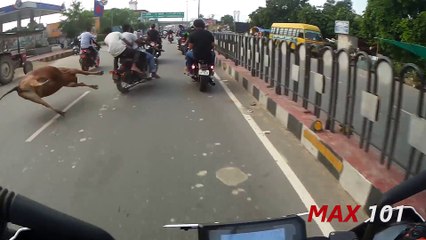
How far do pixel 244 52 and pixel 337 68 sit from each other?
25.3 feet

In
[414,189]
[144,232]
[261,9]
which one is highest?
[261,9]

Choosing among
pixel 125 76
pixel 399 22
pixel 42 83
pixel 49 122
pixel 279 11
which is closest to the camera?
pixel 49 122

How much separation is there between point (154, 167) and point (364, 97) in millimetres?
2435

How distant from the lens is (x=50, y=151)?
5477 mm

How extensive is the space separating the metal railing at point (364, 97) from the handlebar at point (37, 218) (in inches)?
121

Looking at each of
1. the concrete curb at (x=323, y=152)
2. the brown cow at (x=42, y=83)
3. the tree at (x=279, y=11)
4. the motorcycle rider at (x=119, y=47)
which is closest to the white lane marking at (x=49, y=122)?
the brown cow at (x=42, y=83)

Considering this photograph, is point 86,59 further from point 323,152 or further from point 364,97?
point 364,97

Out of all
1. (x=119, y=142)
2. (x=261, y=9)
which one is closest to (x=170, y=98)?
(x=119, y=142)

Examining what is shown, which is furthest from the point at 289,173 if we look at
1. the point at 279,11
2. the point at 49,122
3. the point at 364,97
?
the point at 279,11

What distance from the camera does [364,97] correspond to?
4566 millimetres

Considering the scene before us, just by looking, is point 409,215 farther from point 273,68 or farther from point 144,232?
point 273,68

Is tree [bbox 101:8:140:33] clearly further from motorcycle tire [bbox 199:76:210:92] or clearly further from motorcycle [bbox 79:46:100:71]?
motorcycle tire [bbox 199:76:210:92]

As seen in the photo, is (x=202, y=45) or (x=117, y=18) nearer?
(x=202, y=45)

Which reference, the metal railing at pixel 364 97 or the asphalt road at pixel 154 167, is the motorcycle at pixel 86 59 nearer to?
the asphalt road at pixel 154 167
